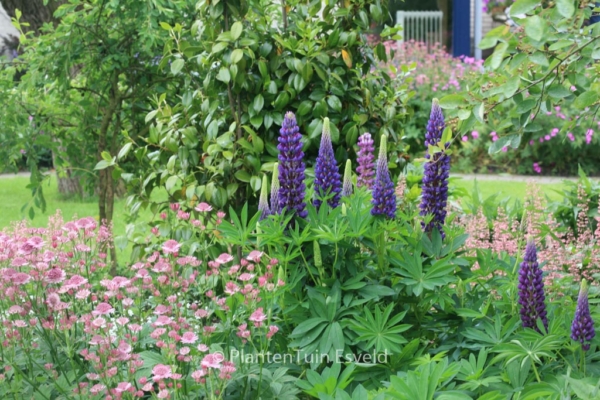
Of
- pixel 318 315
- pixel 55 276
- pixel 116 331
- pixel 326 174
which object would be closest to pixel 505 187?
pixel 326 174

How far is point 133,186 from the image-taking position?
153 inches

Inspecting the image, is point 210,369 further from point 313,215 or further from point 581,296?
point 581,296

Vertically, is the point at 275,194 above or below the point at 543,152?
above

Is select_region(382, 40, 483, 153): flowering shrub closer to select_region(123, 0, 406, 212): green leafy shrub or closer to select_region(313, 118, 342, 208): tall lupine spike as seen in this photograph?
select_region(123, 0, 406, 212): green leafy shrub

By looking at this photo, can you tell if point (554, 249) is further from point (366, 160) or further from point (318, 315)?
point (318, 315)

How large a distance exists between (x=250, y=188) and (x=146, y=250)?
0.59 m

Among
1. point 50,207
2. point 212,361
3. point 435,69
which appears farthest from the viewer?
point 435,69

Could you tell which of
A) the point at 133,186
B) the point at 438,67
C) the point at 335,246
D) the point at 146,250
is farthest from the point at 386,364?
the point at 438,67

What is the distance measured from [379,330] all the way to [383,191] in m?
0.45

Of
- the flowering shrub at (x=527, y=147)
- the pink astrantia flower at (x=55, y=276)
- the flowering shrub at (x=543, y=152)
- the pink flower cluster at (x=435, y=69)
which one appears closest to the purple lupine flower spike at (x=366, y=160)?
the pink astrantia flower at (x=55, y=276)

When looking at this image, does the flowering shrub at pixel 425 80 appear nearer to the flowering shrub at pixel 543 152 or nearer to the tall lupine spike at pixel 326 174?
the flowering shrub at pixel 543 152

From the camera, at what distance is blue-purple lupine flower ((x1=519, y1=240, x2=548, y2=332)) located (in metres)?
2.13

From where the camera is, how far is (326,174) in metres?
2.39

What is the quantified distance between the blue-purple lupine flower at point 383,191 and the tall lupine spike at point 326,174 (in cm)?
14
